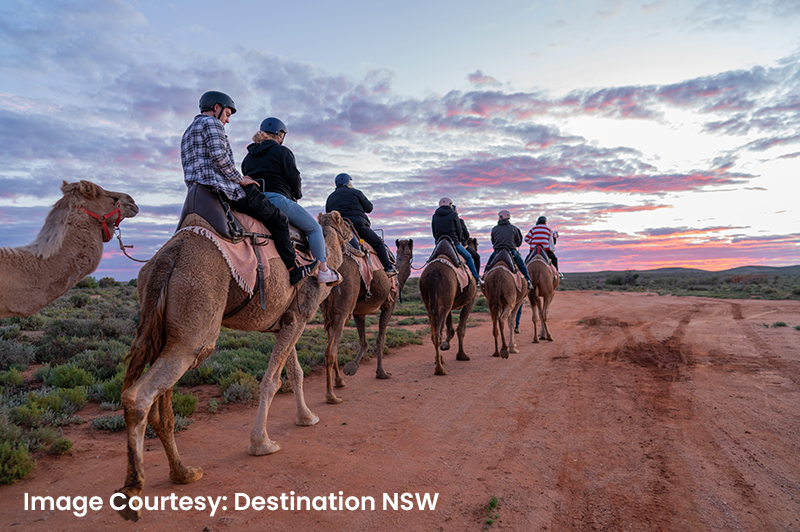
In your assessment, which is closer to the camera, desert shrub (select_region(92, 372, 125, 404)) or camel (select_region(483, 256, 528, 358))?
desert shrub (select_region(92, 372, 125, 404))

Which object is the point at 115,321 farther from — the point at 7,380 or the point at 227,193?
the point at 227,193

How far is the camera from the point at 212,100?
4676 millimetres

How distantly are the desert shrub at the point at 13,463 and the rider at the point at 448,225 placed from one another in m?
9.08

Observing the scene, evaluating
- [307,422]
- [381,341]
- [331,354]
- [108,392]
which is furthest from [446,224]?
[108,392]

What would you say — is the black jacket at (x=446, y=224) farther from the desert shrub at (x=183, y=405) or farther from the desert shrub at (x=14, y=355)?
the desert shrub at (x=14, y=355)

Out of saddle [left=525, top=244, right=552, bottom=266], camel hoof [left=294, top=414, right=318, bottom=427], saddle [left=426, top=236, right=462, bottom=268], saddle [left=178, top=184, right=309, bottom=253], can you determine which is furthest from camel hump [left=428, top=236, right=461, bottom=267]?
saddle [left=178, top=184, right=309, bottom=253]

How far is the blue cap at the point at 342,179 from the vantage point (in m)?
9.08

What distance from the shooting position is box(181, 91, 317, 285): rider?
172 inches

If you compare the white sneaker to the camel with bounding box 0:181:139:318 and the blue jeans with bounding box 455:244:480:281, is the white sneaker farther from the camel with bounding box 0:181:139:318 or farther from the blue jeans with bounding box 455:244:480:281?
the blue jeans with bounding box 455:244:480:281

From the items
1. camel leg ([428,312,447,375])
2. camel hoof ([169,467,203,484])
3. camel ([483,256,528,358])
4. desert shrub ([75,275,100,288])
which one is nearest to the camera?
camel hoof ([169,467,203,484])

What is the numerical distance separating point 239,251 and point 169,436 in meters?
2.00

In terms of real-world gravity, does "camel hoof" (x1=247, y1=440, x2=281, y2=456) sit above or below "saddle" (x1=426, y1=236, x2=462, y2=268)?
below

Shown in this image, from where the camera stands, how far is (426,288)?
1091cm

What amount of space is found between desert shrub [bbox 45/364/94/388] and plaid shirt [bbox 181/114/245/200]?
5765 mm
